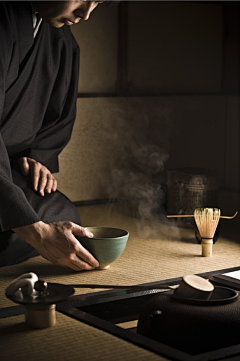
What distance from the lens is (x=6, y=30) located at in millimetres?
2396

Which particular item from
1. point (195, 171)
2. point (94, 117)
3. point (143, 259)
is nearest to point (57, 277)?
point (143, 259)

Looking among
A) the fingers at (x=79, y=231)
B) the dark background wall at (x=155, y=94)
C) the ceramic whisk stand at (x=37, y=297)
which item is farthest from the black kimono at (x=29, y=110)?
the dark background wall at (x=155, y=94)

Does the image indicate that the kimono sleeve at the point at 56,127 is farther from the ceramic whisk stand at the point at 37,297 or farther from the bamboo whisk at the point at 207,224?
the ceramic whisk stand at the point at 37,297

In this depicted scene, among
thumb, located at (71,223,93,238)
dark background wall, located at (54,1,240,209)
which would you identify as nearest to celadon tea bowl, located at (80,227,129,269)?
thumb, located at (71,223,93,238)

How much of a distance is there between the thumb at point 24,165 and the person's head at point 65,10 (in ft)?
2.18

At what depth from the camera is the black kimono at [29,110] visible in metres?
2.35

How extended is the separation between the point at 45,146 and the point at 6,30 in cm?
68

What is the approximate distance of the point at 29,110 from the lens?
2715mm

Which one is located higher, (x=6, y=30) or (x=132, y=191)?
(x=6, y=30)

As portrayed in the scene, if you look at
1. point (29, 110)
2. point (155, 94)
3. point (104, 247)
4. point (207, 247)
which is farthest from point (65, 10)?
point (155, 94)

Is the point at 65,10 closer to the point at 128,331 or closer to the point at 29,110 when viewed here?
the point at 29,110

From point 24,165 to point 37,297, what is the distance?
1197mm

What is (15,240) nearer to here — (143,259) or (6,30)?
(143,259)

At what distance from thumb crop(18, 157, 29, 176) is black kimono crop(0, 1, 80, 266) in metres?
0.02
